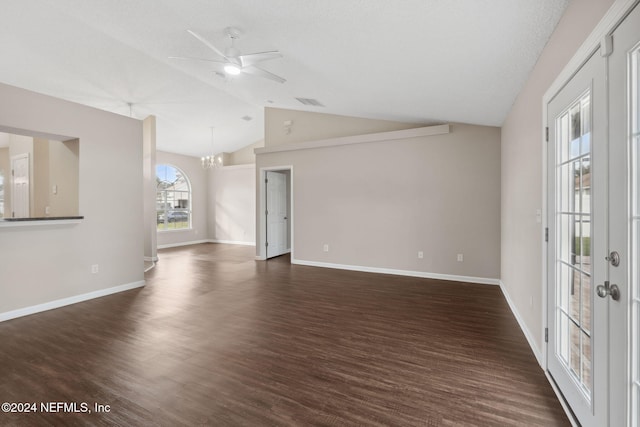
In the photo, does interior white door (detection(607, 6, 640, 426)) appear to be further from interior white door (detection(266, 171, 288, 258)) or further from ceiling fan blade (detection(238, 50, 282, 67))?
interior white door (detection(266, 171, 288, 258))

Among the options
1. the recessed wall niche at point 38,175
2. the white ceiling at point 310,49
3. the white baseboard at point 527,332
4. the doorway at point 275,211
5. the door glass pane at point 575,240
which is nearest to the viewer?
the door glass pane at point 575,240

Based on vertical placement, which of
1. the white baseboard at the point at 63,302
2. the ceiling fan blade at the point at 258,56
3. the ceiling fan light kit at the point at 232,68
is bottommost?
the white baseboard at the point at 63,302

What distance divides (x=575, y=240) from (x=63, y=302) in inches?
211

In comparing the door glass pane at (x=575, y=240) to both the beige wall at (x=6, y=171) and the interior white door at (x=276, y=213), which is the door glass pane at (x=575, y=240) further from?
the beige wall at (x=6, y=171)

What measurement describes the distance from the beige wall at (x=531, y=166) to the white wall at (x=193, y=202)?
28.8 feet

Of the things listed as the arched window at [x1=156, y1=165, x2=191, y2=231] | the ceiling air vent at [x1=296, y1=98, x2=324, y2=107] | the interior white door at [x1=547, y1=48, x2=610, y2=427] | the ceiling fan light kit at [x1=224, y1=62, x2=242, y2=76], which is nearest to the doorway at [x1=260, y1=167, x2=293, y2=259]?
the ceiling air vent at [x1=296, y1=98, x2=324, y2=107]

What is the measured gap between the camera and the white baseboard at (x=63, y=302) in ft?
11.2

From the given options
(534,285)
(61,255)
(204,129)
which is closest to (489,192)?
(534,285)

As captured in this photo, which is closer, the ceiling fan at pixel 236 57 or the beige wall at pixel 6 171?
the ceiling fan at pixel 236 57

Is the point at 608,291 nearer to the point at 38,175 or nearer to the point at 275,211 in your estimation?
the point at 275,211

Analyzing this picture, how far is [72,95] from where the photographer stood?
534 cm

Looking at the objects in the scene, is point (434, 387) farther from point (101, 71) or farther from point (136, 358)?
point (101, 71)

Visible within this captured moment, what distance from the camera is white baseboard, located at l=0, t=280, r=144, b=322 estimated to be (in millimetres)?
3402

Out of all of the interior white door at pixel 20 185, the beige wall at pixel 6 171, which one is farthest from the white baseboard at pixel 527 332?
the beige wall at pixel 6 171
